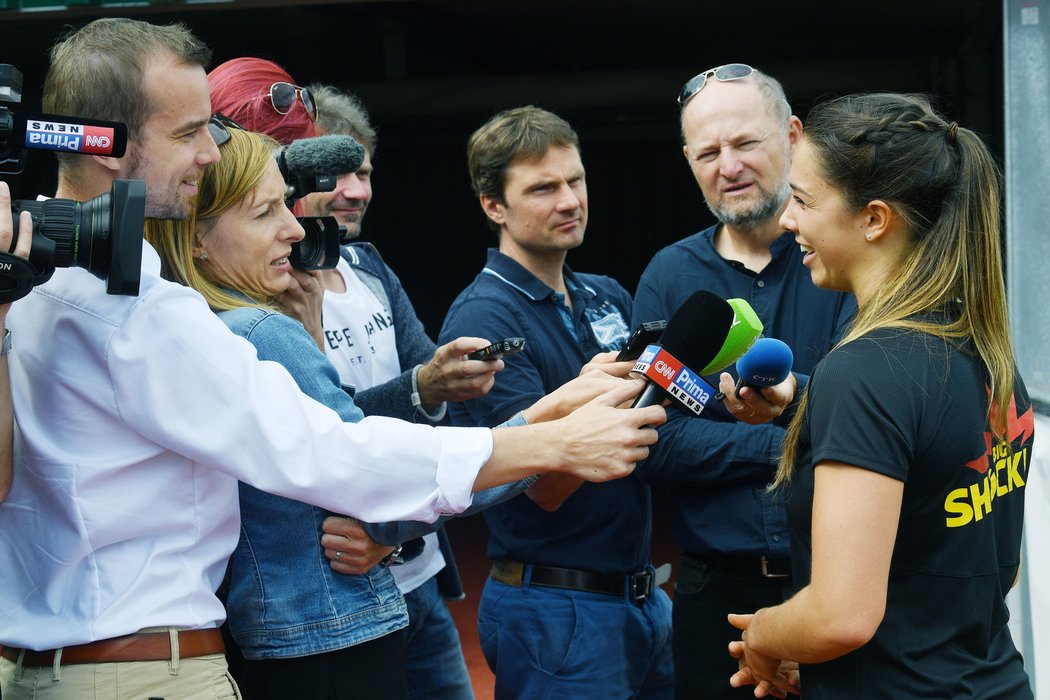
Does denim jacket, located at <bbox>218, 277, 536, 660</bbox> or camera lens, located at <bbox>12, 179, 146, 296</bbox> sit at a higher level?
camera lens, located at <bbox>12, 179, 146, 296</bbox>

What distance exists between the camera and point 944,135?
67.1 inches

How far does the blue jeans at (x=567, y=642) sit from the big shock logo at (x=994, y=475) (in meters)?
1.08

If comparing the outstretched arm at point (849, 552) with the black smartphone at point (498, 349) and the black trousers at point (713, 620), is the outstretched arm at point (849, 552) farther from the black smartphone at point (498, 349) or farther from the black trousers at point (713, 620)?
the black trousers at point (713, 620)

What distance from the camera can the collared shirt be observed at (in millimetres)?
1584

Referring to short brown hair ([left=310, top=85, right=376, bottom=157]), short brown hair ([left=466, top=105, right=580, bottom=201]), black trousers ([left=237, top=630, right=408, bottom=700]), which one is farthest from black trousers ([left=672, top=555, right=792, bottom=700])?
short brown hair ([left=310, top=85, right=376, bottom=157])

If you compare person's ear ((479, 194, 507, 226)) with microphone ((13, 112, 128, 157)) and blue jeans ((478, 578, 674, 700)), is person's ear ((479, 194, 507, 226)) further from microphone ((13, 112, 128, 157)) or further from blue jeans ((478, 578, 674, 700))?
microphone ((13, 112, 128, 157))

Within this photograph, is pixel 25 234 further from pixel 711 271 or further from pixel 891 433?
pixel 711 271

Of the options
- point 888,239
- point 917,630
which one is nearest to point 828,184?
point 888,239

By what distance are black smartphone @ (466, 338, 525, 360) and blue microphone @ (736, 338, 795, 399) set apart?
42cm

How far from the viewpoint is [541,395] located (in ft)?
8.35

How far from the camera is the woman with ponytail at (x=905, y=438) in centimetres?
152

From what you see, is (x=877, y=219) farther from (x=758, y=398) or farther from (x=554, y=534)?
(x=554, y=534)

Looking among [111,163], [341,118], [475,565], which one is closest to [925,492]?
[111,163]

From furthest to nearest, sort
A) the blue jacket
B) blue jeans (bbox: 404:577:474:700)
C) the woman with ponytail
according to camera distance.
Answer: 1. blue jeans (bbox: 404:577:474:700)
2. the blue jacket
3. the woman with ponytail
